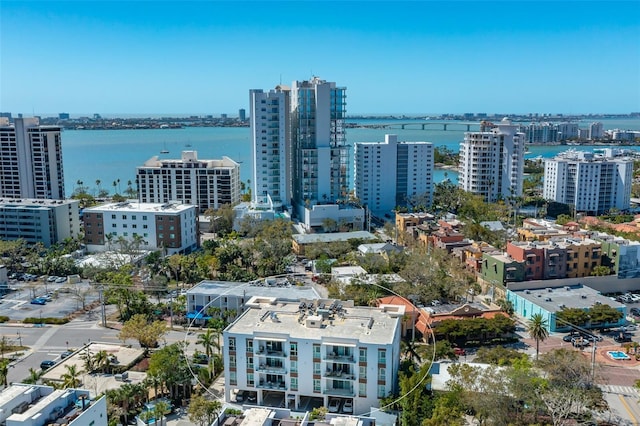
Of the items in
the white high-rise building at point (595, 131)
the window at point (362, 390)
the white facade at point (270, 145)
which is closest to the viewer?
the window at point (362, 390)

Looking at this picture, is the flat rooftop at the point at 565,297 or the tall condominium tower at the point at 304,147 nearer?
the flat rooftop at the point at 565,297

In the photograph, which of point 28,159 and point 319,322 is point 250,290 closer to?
point 319,322

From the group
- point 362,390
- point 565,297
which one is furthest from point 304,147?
point 362,390

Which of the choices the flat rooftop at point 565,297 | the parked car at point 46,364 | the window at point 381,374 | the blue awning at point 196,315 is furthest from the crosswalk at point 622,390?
the parked car at point 46,364

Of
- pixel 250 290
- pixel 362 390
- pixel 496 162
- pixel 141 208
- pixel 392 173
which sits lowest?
pixel 362 390

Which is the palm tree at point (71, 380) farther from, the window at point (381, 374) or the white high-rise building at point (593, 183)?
the white high-rise building at point (593, 183)

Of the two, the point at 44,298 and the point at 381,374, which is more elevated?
the point at 381,374
